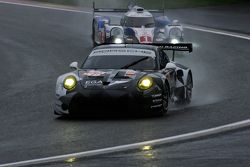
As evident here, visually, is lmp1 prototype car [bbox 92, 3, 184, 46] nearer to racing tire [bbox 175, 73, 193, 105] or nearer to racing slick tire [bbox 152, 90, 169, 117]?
racing tire [bbox 175, 73, 193, 105]

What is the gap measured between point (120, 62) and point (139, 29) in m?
10.0

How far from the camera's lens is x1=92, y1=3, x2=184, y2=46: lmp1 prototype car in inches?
935

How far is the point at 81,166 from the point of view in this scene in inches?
348

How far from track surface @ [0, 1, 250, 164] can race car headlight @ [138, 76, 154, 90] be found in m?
0.54

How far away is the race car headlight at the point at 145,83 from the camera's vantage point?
13.2m

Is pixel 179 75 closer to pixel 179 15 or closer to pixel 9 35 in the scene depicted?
pixel 9 35

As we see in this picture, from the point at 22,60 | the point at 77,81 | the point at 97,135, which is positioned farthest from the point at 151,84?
the point at 22,60

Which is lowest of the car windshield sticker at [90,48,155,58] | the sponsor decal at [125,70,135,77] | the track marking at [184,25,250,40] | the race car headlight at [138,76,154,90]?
the track marking at [184,25,250,40]

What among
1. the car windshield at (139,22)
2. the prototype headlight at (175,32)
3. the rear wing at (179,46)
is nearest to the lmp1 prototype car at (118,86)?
the rear wing at (179,46)

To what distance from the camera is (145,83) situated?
13.2 meters

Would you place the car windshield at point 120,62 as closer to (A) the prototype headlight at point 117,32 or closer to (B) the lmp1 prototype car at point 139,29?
(B) the lmp1 prototype car at point 139,29

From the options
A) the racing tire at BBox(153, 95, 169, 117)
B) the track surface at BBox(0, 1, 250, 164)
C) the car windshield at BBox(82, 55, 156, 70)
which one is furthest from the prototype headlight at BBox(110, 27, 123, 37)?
the racing tire at BBox(153, 95, 169, 117)

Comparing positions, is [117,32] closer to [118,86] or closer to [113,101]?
[118,86]

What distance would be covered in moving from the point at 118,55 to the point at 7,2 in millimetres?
23488
